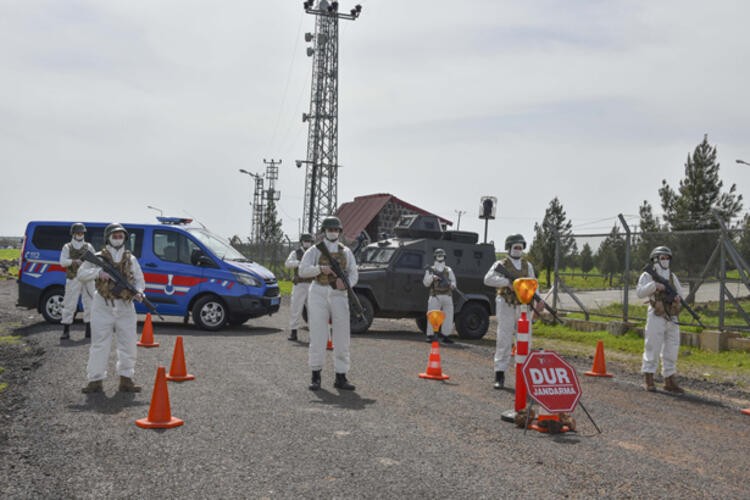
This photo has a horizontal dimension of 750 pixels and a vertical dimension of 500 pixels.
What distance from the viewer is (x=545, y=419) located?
6.42 m

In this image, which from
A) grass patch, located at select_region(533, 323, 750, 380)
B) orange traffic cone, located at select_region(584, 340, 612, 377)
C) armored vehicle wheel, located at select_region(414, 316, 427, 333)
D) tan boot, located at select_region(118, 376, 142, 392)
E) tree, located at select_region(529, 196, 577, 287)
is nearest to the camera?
tan boot, located at select_region(118, 376, 142, 392)

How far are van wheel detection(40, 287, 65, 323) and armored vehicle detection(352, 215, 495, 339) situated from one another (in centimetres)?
586

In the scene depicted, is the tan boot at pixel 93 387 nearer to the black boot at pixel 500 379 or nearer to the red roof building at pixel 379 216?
the black boot at pixel 500 379

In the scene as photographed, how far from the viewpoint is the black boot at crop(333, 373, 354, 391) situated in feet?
26.8

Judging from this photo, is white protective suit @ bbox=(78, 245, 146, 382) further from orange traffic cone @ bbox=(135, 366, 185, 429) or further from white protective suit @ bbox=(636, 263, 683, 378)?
white protective suit @ bbox=(636, 263, 683, 378)

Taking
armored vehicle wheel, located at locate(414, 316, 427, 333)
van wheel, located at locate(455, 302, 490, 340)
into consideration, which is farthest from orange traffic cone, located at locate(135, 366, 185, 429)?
armored vehicle wheel, located at locate(414, 316, 427, 333)

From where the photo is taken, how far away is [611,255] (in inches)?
623

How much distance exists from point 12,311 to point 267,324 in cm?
719

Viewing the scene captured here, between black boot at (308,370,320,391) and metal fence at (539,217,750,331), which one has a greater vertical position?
metal fence at (539,217,750,331)

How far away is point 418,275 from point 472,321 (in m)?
1.57

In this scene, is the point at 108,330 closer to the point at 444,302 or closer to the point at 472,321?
the point at 444,302

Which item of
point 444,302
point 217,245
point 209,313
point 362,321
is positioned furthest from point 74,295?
point 444,302

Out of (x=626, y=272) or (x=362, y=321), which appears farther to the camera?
(x=626, y=272)

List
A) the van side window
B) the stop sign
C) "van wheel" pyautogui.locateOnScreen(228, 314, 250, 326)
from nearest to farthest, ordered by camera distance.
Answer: the stop sign → the van side window → "van wheel" pyautogui.locateOnScreen(228, 314, 250, 326)
